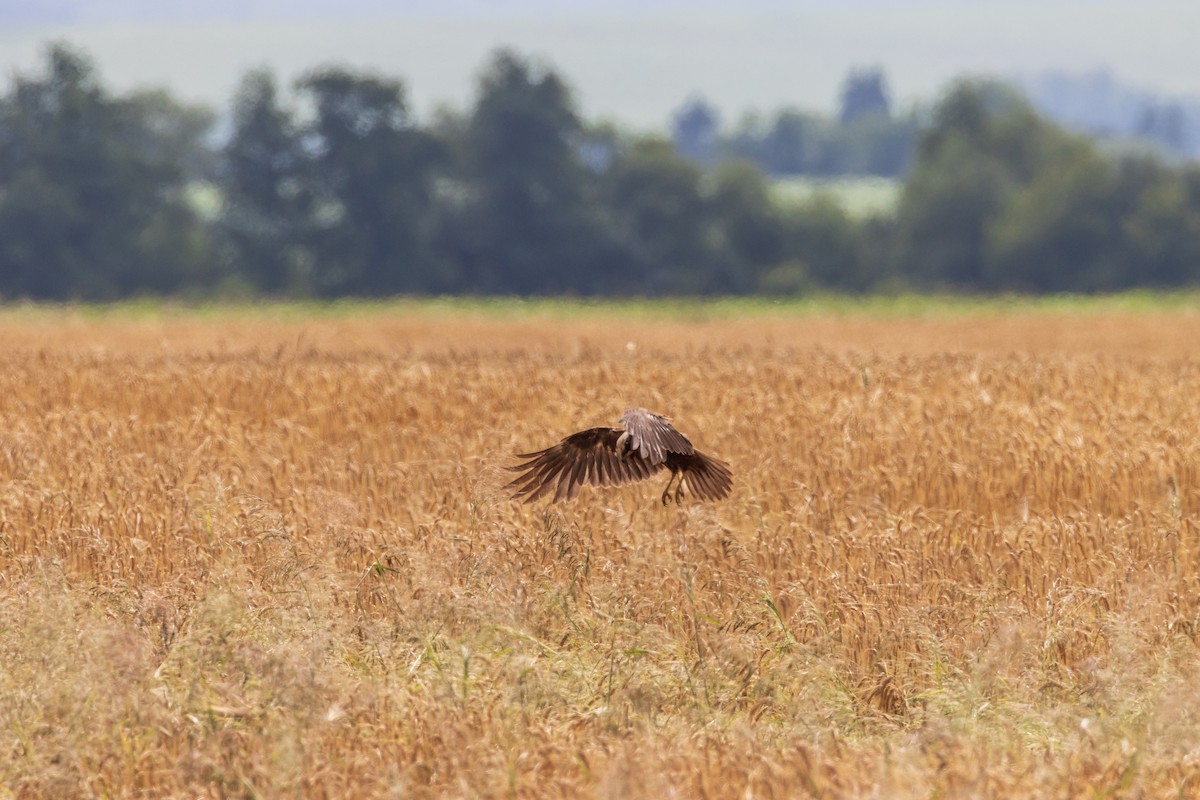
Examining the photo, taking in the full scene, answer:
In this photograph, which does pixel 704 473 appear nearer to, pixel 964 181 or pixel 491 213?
pixel 491 213

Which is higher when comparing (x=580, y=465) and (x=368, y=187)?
(x=368, y=187)

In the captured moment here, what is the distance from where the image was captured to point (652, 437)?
238 inches

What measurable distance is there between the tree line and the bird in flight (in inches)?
2025

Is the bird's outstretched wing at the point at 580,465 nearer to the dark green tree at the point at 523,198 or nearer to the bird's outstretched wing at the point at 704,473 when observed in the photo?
the bird's outstretched wing at the point at 704,473

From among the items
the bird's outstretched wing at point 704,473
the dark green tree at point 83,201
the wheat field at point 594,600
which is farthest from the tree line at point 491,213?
the bird's outstretched wing at point 704,473

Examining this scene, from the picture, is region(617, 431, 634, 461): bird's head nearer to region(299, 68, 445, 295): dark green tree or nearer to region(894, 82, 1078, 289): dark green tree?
region(299, 68, 445, 295): dark green tree

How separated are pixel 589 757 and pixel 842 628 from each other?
1.85 meters

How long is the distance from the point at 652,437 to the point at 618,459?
416 mm

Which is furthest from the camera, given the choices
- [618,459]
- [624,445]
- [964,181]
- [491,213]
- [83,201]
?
[964,181]

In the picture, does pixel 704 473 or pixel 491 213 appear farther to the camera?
pixel 491 213

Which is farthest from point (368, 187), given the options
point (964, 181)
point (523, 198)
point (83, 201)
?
point (964, 181)

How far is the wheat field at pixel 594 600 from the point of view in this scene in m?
4.52

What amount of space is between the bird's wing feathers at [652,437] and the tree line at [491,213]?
52.0 metres

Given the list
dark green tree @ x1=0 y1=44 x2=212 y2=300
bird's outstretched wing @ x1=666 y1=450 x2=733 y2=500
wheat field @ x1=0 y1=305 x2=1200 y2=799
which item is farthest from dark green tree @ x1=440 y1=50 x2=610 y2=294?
bird's outstretched wing @ x1=666 y1=450 x2=733 y2=500
